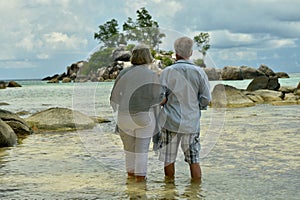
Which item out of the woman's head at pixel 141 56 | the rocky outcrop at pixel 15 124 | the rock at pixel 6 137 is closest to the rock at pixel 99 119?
the woman's head at pixel 141 56

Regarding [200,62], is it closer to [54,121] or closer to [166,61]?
[166,61]

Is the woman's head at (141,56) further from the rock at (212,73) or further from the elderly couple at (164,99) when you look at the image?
the rock at (212,73)

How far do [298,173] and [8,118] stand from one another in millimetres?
6770

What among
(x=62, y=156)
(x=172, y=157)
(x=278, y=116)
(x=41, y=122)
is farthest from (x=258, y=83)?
(x=172, y=157)

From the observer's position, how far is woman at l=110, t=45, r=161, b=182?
5.14m

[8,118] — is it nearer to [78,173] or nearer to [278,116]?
[78,173]

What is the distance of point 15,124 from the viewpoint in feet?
34.9

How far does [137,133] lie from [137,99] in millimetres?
430

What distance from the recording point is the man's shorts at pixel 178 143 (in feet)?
17.2

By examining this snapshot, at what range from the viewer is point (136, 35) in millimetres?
→ 5805

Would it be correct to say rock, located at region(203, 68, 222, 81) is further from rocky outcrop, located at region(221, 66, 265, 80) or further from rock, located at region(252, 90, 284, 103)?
rocky outcrop, located at region(221, 66, 265, 80)

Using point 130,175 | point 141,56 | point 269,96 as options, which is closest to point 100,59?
Result: point 141,56

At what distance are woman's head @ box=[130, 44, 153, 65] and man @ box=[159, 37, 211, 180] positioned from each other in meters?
0.25

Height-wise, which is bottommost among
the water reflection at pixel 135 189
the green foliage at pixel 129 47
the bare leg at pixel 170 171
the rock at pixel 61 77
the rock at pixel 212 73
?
the water reflection at pixel 135 189
